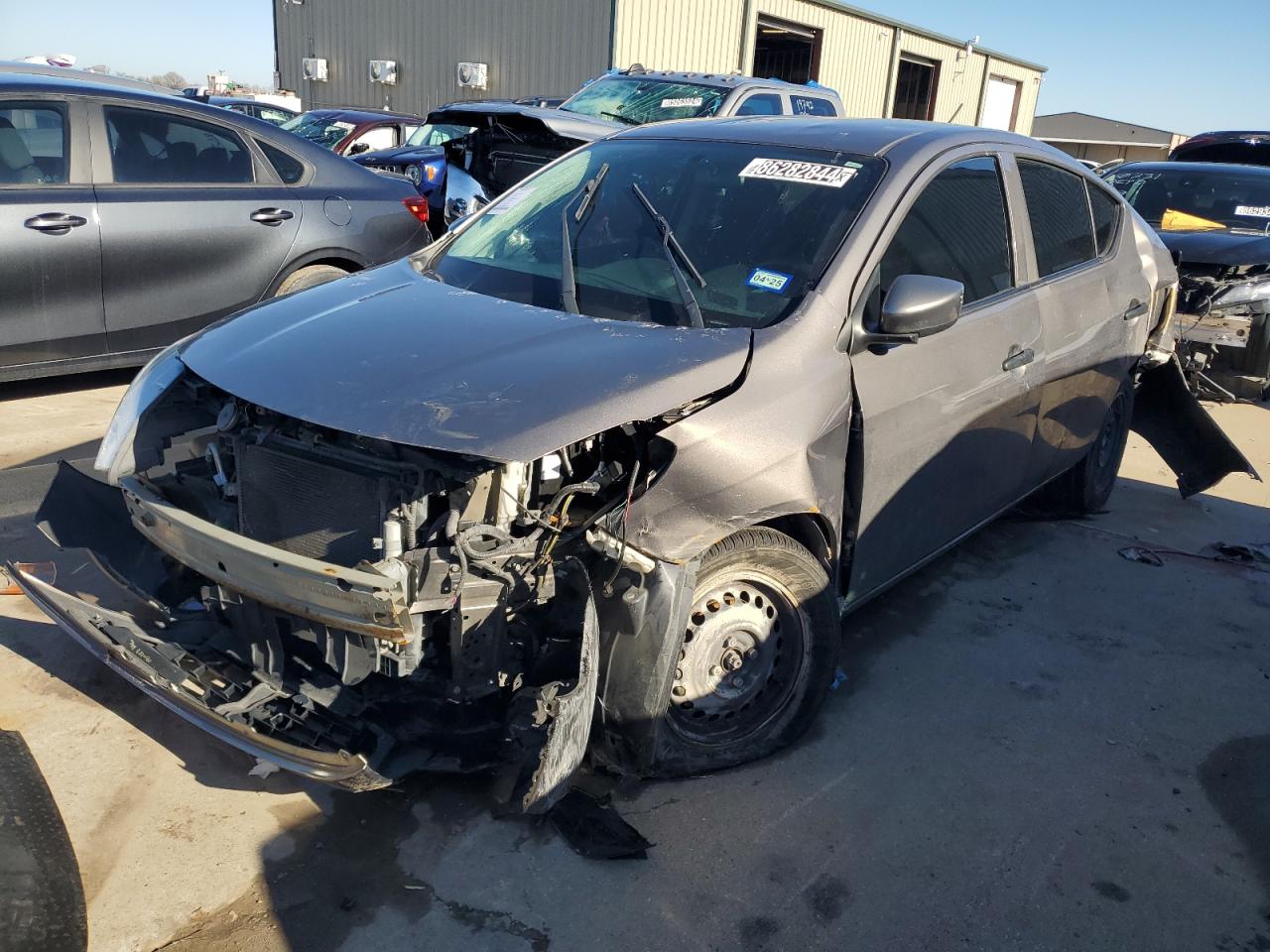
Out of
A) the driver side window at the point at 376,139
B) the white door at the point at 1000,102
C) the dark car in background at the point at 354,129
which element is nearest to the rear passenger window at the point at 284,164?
the dark car in background at the point at 354,129

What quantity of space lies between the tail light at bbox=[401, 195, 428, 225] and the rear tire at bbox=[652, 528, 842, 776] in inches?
186

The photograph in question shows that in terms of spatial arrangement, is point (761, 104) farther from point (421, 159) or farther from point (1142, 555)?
point (1142, 555)

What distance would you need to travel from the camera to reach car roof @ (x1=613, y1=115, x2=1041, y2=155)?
3559 millimetres

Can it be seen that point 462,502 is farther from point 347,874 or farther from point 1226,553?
point 1226,553

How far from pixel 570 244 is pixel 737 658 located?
1.56 meters

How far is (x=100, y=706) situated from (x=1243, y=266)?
25.3 feet

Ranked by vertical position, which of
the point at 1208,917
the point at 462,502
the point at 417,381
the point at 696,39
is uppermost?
the point at 696,39

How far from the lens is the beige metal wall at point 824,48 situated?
21.0 meters

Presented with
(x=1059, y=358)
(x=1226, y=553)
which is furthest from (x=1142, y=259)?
(x=1226, y=553)

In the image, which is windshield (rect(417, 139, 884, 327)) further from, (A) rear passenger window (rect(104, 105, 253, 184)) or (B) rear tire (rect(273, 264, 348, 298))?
(A) rear passenger window (rect(104, 105, 253, 184))

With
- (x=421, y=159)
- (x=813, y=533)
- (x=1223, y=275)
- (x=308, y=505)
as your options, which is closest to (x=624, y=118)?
(x=421, y=159)

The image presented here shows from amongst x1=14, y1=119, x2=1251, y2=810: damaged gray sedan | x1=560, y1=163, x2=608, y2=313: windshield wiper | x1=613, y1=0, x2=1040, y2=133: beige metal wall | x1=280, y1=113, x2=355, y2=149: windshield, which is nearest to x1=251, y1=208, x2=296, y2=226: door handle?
x1=14, y1=119, x2=1251, y2=810: damaged gray sedan

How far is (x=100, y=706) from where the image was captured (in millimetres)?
3230

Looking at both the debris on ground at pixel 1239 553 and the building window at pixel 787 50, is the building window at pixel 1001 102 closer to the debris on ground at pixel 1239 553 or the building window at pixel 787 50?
the building window at pixel 787 50
